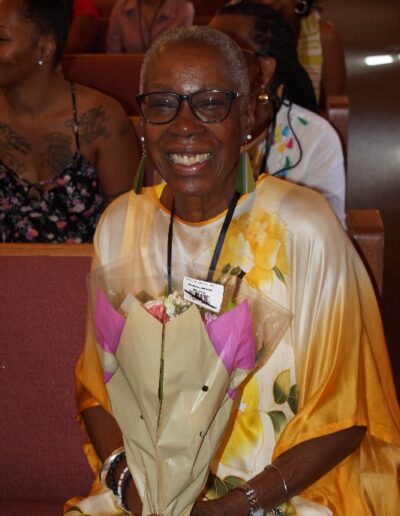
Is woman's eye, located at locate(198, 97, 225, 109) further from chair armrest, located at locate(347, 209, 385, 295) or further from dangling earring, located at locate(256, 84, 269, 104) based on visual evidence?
dangling earring, located at locate(256, 84, 269, 104)

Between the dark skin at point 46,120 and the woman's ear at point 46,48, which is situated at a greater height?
the woman's ear at point 46,48

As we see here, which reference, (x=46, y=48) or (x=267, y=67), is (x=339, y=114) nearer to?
(x=267, y=67)

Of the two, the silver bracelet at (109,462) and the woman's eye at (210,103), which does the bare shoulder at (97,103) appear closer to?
the woman's eye at (210,103)

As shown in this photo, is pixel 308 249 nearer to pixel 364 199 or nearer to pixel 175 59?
pixel 175 59

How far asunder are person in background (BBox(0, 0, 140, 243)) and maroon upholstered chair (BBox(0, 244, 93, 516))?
75cm

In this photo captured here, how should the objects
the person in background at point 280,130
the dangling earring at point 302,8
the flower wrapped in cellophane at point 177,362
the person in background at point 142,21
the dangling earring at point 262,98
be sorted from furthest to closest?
the person in background at point 142,21, the dangling earring at point 302,8, the person in background at point 280,130, the dangling earring at point 262,98, the flower wrapped in cellophane at point 177,362

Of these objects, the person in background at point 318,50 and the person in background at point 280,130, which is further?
the person in background at point 318,50

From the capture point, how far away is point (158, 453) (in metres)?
1.34

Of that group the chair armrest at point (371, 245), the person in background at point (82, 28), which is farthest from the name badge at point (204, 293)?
the person in background at point (82, 28)

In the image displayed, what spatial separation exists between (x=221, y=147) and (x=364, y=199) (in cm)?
344

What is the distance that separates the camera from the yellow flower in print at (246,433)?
1629 mm

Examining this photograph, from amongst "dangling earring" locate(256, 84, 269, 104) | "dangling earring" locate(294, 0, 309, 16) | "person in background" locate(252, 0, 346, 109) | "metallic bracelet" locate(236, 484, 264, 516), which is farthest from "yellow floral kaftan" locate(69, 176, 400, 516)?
"dangling earring" locate(294, 0, 309, 16)

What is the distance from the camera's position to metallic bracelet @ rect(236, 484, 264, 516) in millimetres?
1471

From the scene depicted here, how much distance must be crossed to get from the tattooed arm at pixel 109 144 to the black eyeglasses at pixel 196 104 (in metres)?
1.14
